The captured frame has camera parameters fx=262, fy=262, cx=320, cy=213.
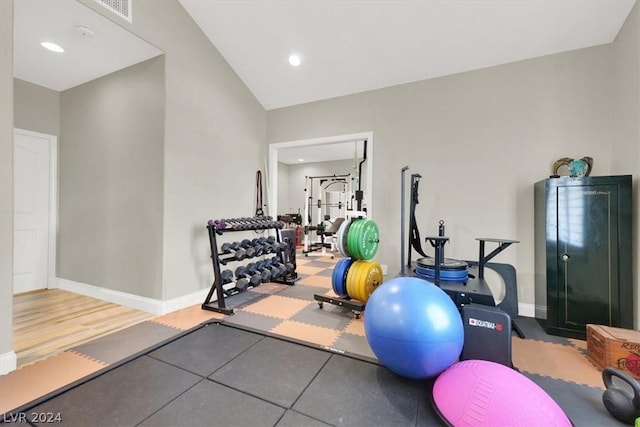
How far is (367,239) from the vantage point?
3.22m

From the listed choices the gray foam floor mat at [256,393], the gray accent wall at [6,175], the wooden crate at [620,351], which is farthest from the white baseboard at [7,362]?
the wooden crate at [620,351]

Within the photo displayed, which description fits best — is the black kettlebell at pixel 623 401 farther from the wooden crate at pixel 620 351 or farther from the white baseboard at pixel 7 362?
the white baseboard at pixel 7 362

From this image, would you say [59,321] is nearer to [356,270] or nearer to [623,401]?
[356,270]

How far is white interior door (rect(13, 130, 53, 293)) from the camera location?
3.80m

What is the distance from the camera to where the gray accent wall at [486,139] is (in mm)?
3053

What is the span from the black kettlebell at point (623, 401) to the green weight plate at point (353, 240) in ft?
6.97

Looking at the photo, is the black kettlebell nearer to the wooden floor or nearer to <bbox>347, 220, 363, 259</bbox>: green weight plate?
<bbox>347, 220, 363, 259</bbox>: green weight plate

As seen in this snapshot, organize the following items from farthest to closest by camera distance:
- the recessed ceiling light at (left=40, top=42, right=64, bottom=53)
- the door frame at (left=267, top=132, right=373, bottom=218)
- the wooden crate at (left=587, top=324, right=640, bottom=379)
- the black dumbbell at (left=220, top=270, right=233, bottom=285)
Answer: the door frame at (left=267, top=132, right=373, bottom=218)
the black dumbbell at (left=220, top=270, right=233, bottom=285)
the recessed ceiling light at (left=40, top=42, right=64, bottom=53)
the wooden crate at (left=587, top=324, right=640, bottom=379)

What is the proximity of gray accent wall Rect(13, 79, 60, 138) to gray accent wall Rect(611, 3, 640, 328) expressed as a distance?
7310mm

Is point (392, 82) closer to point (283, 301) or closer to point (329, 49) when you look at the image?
point (329, 49)

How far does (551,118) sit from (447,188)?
1.38 meters

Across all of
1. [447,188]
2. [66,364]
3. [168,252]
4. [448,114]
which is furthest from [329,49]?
[66,364]

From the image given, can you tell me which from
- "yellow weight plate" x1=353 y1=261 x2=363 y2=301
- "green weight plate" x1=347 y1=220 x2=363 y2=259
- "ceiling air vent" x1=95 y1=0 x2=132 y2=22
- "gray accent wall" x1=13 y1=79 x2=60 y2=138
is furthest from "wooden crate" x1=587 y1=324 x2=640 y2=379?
"gray accent wall" x1=13 y1=79 x2=60 y2=138

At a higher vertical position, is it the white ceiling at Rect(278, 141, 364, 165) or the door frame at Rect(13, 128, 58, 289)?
the white ceiling at Rect(278, 141, 364, 165)
